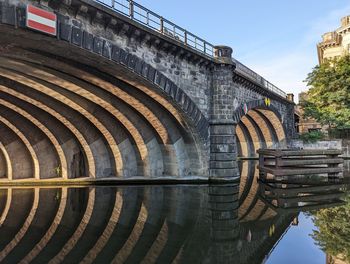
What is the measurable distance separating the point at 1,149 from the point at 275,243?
14316mm

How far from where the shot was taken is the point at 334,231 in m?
8.30

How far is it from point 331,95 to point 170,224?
102 ft

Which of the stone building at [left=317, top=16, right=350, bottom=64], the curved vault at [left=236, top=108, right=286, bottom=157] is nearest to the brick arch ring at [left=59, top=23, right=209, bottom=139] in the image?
the curved vault at [left=236, top=108, right=286, bottom=157]

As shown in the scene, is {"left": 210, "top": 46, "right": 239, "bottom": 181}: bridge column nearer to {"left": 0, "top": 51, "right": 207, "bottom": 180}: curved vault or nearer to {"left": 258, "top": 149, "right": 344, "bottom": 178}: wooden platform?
{"left": 0, "top": 51, "right": 207, "bottom": 180}: curved vault

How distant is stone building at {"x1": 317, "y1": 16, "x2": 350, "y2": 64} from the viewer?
1665 inches

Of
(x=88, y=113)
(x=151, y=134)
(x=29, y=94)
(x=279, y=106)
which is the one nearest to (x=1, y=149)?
(x=29, y=94)

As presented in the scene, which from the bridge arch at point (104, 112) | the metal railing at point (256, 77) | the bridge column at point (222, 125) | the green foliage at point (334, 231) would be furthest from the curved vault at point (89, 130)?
the metal railing at point (256, 77)

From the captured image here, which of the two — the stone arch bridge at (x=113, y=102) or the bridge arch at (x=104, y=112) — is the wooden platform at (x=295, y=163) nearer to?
the stone arch bridge at (x=113, y=102)

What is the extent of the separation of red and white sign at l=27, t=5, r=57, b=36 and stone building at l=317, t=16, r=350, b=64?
4061 cm

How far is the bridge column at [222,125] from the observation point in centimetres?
1598

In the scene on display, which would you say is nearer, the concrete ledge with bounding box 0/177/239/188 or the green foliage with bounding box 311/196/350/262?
the green foliage with bounding box 311/196/350/262

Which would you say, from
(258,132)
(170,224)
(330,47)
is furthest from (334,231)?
(330,47)

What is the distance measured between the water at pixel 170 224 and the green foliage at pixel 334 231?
22 mm

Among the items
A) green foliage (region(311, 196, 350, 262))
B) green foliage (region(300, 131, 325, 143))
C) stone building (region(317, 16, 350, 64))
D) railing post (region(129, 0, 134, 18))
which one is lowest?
green foliage (region(311, 196, 350, 262))
